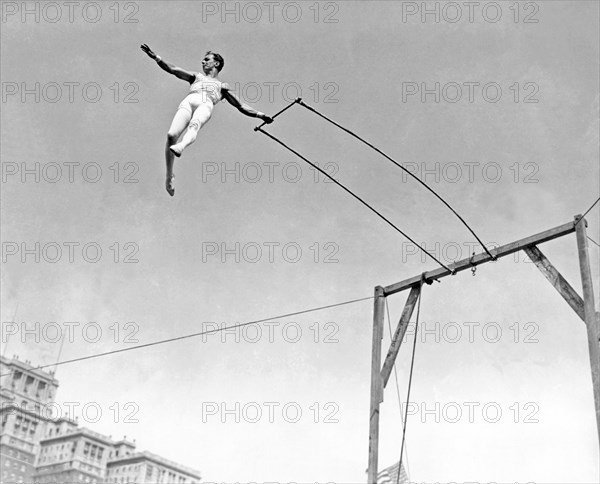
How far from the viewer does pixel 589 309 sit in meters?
9.36

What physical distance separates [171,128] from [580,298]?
17.7 ft

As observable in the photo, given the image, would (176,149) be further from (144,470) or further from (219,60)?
(144,470)

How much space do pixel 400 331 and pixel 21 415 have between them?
433 feet

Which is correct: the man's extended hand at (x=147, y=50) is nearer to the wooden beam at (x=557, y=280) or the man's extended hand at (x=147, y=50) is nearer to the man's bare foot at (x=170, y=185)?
the man's bare foot at (x=170, y=185)

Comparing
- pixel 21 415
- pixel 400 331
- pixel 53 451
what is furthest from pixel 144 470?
pixel 400 331

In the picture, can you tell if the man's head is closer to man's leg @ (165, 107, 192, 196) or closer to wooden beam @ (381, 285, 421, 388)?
man's leg @ (165, 107, 192, 196)

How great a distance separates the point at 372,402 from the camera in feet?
34.5

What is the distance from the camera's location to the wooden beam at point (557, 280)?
9.83 meters

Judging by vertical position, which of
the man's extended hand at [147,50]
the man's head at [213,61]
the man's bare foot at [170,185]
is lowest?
the man's bare foot at [170,185]

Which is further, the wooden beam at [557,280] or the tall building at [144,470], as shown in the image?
the tall building at [144,470]

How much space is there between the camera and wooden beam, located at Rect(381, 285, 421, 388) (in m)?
11.0

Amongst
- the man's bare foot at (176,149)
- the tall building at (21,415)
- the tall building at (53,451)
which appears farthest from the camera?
the tall building at (53,451)

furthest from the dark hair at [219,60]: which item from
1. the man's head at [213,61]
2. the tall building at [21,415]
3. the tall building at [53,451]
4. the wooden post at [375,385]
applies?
the tall building at [53,451]

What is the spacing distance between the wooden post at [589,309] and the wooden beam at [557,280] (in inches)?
11.7
